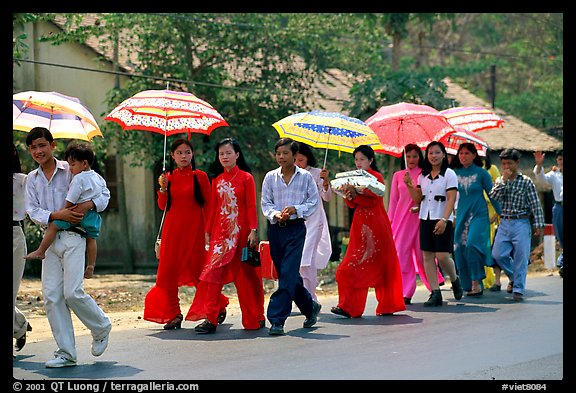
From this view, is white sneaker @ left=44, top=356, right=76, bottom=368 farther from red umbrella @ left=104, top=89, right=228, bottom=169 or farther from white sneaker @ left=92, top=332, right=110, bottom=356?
red umbrella @ left=104, top=89, right=228, bottom=169

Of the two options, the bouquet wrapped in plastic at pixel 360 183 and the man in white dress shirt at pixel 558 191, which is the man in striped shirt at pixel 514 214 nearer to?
the bouquet wrapped in plastic at pixel 360 183

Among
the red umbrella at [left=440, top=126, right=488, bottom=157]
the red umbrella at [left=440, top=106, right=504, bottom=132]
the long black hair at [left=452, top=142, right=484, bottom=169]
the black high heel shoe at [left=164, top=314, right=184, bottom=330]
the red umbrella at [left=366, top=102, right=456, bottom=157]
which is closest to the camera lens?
the black high heel shoe at [left=164, top=314, right=184, bottom=330]

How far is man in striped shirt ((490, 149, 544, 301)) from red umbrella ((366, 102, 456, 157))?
1.04 metres

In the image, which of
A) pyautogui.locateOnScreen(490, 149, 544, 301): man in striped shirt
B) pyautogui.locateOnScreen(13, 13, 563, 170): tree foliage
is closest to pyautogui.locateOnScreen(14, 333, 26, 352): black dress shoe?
pyautogui.locateOnScreen(490, 149, 544, 301): man in striped shirt

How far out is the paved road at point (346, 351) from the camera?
7.85m

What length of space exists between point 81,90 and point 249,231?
1523 cm

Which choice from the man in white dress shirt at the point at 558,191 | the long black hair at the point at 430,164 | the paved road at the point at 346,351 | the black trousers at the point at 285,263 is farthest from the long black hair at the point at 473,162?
the black trousers at the point at 285,263

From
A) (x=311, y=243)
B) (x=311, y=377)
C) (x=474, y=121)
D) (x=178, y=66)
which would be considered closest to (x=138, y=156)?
(x=178, y=66)

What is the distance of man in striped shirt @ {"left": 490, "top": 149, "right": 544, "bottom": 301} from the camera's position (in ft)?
43.5

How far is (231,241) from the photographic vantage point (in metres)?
10.3

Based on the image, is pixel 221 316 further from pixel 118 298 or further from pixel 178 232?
pixel 118 298

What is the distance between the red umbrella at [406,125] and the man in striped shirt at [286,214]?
2.56 metres

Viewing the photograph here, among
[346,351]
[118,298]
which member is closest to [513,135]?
[118,298]

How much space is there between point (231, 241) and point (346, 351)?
2019 millimetres
